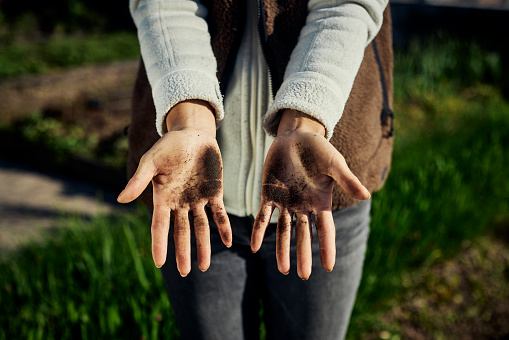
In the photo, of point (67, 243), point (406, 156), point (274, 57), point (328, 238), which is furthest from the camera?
point (406, 156)

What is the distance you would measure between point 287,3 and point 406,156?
214 cm

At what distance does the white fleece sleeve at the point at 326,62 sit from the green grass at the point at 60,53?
690cm

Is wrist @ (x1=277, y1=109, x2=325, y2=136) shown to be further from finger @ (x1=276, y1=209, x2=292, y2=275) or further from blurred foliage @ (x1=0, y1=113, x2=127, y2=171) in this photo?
blurred foliage @ (x1=0, y1=113, x2=127, y2=171)

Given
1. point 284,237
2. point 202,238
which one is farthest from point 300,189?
point 202,238

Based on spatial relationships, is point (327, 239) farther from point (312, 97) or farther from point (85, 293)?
point (85, 293)

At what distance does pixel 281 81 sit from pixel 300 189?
261mm

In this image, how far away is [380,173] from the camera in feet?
3.60

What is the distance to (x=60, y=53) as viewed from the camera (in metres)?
7.84

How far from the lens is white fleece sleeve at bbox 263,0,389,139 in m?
0.86

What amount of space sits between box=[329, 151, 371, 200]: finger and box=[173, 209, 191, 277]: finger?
0.31 metres

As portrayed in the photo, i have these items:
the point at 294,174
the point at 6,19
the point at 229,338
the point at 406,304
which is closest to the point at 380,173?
the point at 294,174

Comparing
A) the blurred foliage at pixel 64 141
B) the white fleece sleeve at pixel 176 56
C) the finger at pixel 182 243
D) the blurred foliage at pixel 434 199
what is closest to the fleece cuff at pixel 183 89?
the white fleece sleeve at pixel 176 56

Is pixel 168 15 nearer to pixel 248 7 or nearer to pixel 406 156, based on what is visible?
pixel 248 7

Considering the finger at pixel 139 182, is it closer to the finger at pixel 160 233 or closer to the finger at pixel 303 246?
the finger at pixel 160 233
